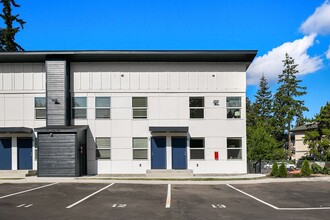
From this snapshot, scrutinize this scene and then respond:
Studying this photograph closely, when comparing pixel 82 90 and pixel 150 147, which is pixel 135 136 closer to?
pixel 150 147

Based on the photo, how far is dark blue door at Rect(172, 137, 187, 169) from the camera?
24.7m

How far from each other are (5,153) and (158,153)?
36.3 feet

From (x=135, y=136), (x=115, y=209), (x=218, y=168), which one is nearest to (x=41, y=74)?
(x=135, y=136)

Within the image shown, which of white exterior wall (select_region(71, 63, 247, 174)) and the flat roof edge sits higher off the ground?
the flat roof edge

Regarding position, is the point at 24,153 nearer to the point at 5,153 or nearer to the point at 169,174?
the point at 5,153

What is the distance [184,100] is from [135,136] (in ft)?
14.5

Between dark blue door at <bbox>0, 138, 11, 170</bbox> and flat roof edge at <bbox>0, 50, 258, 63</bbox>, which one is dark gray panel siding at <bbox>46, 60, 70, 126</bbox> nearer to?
flat roof edge at <bbox>0, 50, 258, 63</bbox>

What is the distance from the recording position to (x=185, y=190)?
16.3m

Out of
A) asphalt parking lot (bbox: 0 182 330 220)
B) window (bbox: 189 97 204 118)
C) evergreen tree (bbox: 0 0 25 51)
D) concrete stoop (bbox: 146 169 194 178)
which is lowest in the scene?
concrete stoop (bbox: 146 169 194 178)

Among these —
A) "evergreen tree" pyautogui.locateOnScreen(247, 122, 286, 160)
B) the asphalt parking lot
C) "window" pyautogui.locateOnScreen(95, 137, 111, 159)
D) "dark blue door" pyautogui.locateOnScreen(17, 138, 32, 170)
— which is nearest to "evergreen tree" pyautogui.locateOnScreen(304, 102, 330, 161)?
"evergreen tree" pyautogui.locateOnScreen(247, 122, 286, 160)

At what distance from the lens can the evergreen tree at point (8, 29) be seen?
152 ft

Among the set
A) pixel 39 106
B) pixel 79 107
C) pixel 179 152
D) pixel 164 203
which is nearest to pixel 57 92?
pixel 79 107

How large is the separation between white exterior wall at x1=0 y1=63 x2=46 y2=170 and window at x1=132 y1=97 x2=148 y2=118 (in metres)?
6.65

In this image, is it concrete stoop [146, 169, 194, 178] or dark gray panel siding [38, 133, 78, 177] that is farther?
concrete stoop [146, 169, 194, 178]
